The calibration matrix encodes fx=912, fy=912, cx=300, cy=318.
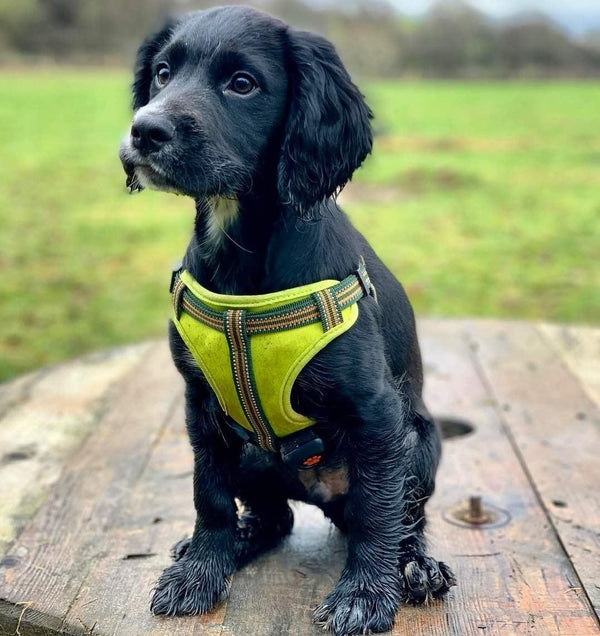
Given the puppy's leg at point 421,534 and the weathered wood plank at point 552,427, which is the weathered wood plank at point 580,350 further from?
the puppy's leg at point 421,534

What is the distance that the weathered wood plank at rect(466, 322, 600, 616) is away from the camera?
2.88m

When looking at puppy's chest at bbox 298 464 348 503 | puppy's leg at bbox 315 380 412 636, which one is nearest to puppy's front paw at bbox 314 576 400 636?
puppy's leg at bbox 315 380 412 636

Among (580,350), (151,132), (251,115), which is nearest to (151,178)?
(151,132)

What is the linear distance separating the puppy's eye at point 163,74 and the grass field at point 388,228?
0.70m

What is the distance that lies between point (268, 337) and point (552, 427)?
1.81 metres

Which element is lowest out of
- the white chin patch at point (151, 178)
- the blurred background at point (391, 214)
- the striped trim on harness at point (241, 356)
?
the blurred background at point (391, 214)

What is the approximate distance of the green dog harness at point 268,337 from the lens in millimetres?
2330

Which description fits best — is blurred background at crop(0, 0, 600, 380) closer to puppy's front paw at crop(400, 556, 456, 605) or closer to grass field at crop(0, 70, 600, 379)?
grass field at crop(0, 70, 600, 379)

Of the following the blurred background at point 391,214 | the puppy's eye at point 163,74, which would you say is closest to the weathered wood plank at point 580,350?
the blurred background at point 391,214

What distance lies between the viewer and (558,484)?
127 inches

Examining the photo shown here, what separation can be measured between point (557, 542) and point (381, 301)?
0.96 metres

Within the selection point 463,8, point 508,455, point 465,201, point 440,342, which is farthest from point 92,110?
point 463,8

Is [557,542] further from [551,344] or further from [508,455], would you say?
[551,344]

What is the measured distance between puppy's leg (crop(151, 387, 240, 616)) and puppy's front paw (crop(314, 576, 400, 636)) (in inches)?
12.6
